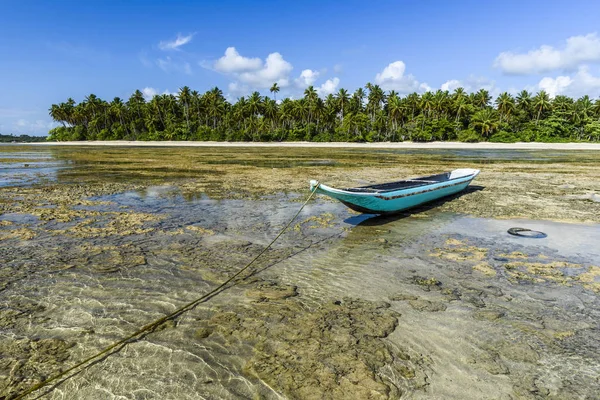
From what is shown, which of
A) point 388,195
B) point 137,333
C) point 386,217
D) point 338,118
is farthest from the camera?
point 338,118

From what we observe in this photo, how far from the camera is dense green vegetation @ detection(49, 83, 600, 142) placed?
72125 millimetres

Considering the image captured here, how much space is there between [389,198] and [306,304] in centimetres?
581

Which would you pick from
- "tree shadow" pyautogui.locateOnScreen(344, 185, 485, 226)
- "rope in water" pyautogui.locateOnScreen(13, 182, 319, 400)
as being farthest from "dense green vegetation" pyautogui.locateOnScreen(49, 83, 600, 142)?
"rope in water" pyautogui.locateOnScreen(13, 182, 319, 400)

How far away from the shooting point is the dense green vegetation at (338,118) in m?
72.1

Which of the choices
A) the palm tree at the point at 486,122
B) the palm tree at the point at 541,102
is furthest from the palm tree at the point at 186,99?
the palm tree at the point at 541,102

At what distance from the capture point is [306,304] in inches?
227

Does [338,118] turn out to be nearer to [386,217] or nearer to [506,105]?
[506,105]

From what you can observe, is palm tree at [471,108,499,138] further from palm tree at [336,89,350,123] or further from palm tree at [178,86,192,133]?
palm tree at [178,86,192,133]

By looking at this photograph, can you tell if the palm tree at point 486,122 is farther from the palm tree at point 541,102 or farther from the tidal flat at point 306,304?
the tidal flat at point 306,304

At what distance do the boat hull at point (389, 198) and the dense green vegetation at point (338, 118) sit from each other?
64739 millimetres

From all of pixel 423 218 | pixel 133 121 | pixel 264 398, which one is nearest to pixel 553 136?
pixel 423 218

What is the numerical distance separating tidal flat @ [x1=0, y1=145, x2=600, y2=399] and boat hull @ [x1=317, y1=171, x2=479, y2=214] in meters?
0.53

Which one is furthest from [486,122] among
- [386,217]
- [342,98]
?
[386,217]

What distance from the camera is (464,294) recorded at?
6.14m
